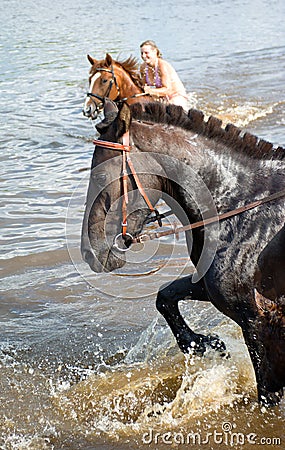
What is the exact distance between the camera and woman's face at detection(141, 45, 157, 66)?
11.2 metres

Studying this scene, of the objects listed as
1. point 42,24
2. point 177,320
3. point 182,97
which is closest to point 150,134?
point 177,320

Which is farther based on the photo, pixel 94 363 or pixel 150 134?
pixel 94 363

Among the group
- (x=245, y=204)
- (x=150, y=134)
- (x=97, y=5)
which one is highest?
(x=150, y=134)

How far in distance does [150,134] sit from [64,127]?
33.8ft

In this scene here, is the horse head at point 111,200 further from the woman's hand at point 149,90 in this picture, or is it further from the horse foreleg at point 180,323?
the woman's hand at point 149,90

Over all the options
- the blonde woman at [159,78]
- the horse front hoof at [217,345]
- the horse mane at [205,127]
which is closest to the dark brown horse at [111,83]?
the blonde woman at [159,78]

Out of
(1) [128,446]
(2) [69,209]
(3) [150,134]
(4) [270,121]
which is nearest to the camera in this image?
(3) [150,134]

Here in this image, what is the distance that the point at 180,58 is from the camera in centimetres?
2241

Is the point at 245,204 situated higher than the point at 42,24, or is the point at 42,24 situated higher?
the point at 245,204

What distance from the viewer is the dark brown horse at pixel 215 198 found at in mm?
4137

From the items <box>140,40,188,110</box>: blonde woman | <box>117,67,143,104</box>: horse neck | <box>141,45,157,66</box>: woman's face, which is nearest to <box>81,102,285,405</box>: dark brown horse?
<box>140,40,188,110</box>: blonde woman

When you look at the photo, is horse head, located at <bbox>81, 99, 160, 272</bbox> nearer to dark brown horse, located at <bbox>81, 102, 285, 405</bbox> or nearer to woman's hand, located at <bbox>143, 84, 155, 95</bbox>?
dark brown horse, located at <bbox>81, 102, 285, 405</bbox>

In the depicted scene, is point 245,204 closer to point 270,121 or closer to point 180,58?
point 270,121

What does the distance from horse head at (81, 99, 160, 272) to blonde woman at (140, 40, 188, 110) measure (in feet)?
23.1
